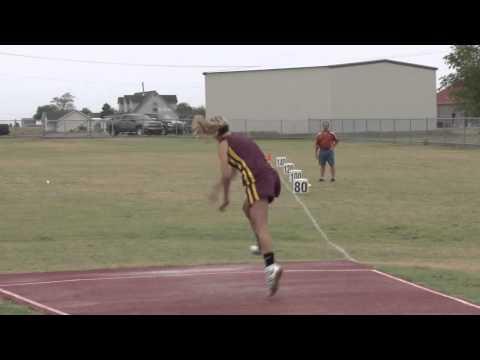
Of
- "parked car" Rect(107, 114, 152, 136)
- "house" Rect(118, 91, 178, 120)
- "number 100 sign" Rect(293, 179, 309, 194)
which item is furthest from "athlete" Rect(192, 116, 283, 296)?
"house" Rect(118, 91, 178, 120)

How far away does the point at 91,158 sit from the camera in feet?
129

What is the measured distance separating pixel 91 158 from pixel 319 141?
57.0ft

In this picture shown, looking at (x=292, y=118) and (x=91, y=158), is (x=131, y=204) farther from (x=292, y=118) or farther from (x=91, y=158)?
(x=292, y=118)

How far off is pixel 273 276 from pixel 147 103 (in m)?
118

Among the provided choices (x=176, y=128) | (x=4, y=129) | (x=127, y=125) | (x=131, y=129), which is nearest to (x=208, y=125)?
(x=127, y=125)

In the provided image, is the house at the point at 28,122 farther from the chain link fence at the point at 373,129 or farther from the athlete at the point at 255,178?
the athlete at the point at 255,178

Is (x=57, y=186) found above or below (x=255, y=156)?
below

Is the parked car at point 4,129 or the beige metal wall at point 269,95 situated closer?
the parked car at point 4,129

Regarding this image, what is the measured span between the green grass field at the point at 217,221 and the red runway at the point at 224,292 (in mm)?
609

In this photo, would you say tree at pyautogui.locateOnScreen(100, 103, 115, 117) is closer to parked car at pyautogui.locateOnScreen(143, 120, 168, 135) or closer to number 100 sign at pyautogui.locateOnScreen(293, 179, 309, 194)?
parked car at pyautogui.locateOnScreen(143, 120, 168, 135)

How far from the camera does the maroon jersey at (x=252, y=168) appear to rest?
825 cm

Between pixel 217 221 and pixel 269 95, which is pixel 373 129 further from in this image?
pixel 217 221

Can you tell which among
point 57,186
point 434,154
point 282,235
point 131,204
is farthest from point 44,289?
point 434,154

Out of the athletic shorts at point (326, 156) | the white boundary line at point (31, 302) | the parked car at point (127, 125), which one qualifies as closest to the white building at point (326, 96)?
the parked car at point (127, 125)
